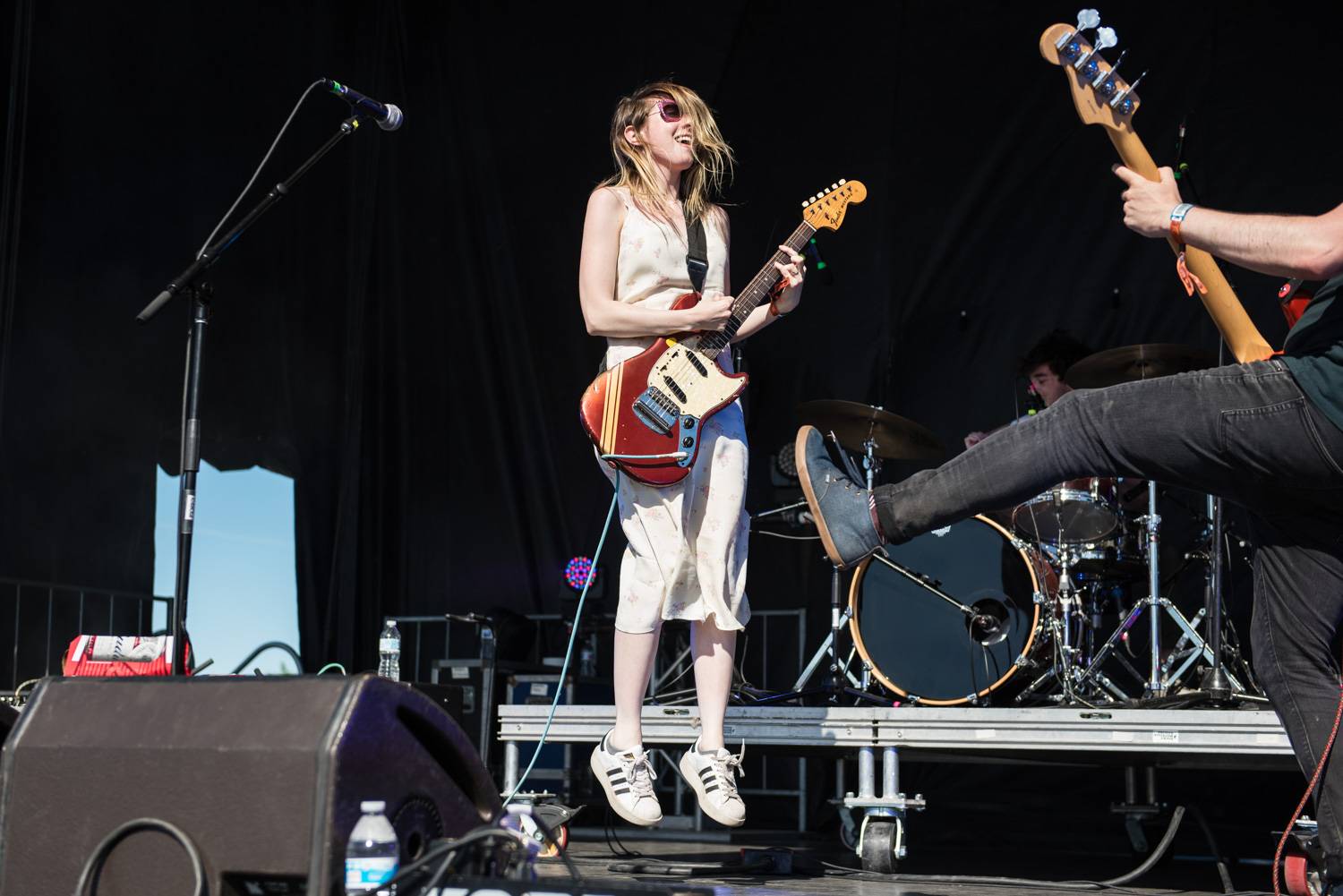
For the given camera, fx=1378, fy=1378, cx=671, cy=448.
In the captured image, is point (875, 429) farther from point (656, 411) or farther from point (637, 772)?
point (637, 772)

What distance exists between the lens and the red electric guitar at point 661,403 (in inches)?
132

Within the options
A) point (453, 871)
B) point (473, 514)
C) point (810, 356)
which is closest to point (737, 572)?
point (453, 871)

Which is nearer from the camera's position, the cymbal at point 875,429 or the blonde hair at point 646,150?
the blonde hair at point 646,150

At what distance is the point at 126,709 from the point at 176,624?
183cm

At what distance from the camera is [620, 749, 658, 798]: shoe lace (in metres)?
3.34

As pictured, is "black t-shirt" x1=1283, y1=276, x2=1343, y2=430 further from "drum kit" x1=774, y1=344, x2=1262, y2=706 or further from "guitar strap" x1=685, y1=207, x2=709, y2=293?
"drum kit" x1=774, y1=344, x2=1262, y2=706

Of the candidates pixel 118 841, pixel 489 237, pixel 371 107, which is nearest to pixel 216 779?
pixel 118 841

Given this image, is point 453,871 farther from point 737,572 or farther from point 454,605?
point 454,605

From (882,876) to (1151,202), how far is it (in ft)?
6.58

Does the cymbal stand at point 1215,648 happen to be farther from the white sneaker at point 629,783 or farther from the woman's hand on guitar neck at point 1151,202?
the white sneaker at point 629,783

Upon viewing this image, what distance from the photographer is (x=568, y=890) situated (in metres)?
1.71

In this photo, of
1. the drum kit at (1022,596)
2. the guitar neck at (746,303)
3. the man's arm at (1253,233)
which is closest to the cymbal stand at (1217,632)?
the drum kit at (1022,596)

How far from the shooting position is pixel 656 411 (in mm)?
3379

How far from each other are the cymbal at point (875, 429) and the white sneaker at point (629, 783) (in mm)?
2125
